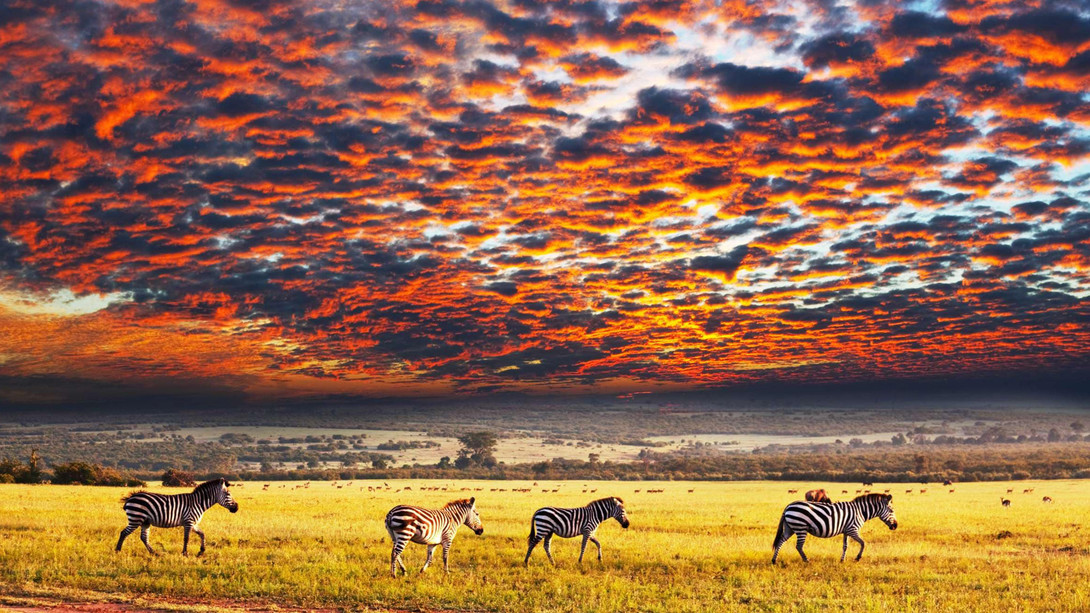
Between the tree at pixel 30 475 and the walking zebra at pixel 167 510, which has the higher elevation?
the walking zebra at pixel 167 510

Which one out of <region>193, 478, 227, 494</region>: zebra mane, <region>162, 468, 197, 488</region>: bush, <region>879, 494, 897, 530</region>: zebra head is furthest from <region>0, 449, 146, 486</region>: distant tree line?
<region>879, 494, 897, 530</region>: zebra head

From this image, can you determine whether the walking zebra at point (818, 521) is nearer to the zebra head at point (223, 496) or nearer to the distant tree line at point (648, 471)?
the zebra head at point (223, 496)

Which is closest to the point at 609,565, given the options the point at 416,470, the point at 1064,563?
the point at 1064,563

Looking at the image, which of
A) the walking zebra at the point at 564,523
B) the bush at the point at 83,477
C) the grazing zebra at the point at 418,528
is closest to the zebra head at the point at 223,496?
the grazing zebra at the point at 418,528

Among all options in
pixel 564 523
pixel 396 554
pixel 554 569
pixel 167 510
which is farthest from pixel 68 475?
pixel 554 569

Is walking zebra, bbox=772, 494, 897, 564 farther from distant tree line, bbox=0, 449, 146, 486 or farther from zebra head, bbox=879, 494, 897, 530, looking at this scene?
distant tree line, bbox=0, 449, 146, 486

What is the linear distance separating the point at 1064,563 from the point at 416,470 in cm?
11514

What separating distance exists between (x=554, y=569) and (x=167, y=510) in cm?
1091

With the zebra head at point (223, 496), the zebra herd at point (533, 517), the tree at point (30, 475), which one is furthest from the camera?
the tree at point (30, 475)

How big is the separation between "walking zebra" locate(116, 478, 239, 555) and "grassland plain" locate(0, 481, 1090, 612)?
0.70m

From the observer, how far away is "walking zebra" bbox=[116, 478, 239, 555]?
78.8 ft

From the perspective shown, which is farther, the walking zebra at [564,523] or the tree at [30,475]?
the tree at [30,475]

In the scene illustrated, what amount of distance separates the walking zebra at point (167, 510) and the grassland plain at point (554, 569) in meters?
0.70

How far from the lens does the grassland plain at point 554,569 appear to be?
1891 cm
